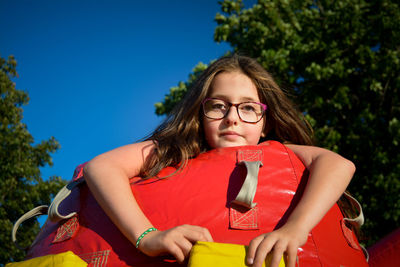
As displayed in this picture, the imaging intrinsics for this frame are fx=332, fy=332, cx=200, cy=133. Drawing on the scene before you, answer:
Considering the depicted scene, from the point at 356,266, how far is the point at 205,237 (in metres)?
0.66

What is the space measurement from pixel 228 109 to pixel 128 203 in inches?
34.4

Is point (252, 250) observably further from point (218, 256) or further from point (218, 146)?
point (218, 146)

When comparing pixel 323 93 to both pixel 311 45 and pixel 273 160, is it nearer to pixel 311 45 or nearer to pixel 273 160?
pixel 311 45

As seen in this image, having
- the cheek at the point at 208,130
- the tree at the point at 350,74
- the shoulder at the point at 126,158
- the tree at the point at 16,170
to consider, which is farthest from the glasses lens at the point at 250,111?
the tree at the point at 16,170

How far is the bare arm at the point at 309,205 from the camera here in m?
1.10

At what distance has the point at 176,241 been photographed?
3.86ft

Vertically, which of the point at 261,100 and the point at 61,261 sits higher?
the point at 261,100

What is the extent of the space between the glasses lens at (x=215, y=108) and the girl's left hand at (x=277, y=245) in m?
0.91

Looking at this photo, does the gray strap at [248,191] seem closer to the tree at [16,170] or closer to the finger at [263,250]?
the finger at [263,250]

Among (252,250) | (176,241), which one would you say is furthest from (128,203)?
(252,250)

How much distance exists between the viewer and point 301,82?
6957 mm

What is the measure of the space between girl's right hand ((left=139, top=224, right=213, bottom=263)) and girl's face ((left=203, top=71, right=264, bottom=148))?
78cm

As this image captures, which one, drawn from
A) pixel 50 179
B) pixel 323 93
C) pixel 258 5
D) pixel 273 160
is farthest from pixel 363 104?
pixel 50 179

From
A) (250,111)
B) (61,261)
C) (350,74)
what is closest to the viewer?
(61,261)
